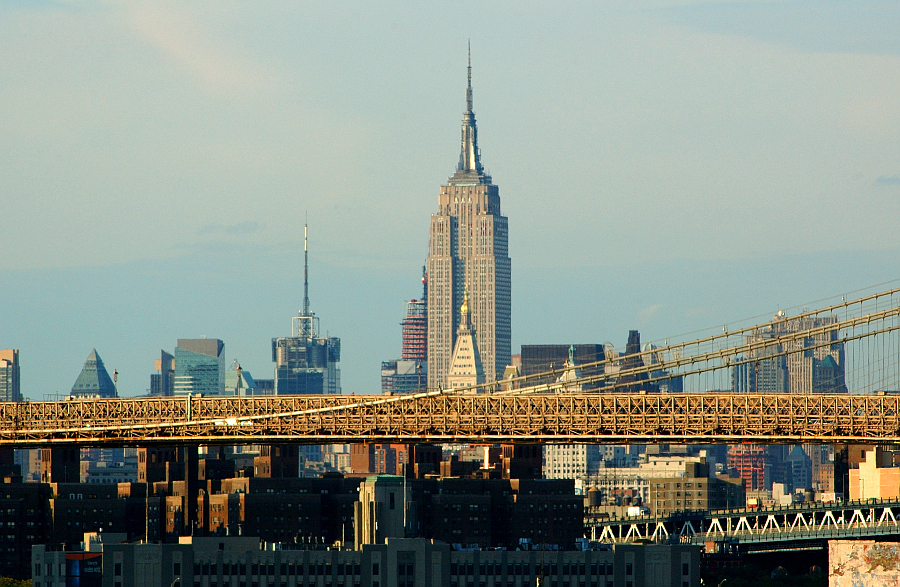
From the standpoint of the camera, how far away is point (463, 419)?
254 feet

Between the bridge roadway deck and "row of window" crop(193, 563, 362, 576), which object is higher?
the bridge roadway deck

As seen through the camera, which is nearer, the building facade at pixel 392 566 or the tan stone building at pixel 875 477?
the building facade at pixel 392 566

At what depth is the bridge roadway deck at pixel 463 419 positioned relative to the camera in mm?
72875

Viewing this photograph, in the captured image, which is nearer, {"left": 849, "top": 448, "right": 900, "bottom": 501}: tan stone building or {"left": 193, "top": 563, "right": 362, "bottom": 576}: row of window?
{"left": 193, "top": 563, "right": 362, "bottom": 576}: row of window

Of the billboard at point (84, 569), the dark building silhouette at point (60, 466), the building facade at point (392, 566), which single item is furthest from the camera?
Result: the dark building silhouette at point (60, 466)

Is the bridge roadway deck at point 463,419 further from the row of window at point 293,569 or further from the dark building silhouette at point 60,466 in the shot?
the dark building silhouette at point 60,466

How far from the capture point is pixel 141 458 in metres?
159

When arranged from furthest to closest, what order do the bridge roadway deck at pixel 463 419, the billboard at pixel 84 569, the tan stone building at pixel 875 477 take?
the tan stone building at pixel 875 477 < the billboard at pixel 84 569 < the bridge roadway deck at pixel 463 419

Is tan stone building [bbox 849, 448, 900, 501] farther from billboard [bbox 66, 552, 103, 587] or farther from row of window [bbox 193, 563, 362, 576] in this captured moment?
row of window [bbox 193, 563, 362, 576]

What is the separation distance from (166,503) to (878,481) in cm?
6495

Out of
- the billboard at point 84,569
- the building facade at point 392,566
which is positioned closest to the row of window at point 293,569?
the building facade at point 392,566

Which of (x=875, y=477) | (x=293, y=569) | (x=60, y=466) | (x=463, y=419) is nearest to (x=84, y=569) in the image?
(x=293, y=569)

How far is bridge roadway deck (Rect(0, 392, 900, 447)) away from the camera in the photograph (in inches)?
2869

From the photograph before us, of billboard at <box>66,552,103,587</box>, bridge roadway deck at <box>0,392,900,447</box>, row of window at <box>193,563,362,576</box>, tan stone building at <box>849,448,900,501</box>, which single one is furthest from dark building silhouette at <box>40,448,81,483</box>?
row of window at <box>193,563,362,576</box>
